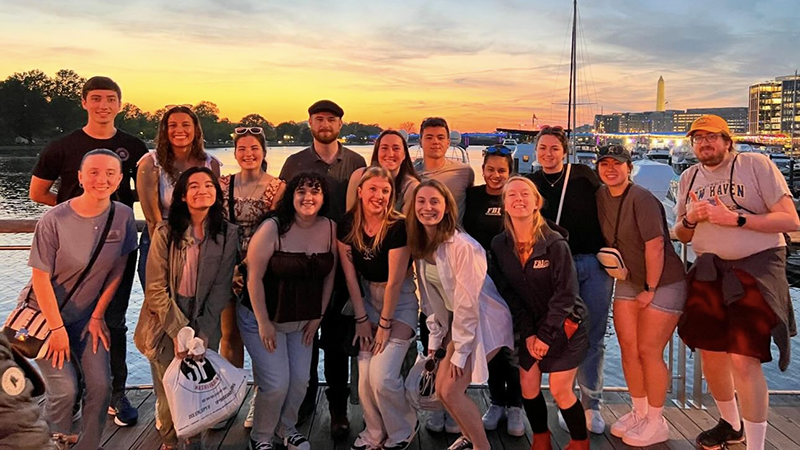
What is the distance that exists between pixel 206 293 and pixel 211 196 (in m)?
0.55

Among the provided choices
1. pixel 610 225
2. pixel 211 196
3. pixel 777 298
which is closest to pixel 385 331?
pixel 211 196

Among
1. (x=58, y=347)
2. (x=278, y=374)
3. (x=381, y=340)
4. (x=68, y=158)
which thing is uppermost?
(x=68, y=158)

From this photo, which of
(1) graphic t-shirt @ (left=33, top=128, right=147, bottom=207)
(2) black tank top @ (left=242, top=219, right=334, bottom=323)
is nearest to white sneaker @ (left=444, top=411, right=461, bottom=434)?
(2) black tank top @ (left=242, top=219, right=334, bottom=323)

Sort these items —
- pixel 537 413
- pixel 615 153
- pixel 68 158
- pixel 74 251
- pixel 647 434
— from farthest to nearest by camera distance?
pixel 68 158, pixel 647 434, pixel 615 153, pixel 537 413, pixel 74 251

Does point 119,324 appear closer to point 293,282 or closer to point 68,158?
point 68,158

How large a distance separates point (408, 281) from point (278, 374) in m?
0.93

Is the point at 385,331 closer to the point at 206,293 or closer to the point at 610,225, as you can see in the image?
the point at 206,293

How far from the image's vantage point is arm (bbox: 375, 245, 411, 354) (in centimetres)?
316

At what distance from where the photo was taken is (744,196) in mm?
3047

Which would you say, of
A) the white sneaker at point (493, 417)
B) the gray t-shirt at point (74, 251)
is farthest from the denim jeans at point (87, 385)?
the white sneaker at point (493, 417)

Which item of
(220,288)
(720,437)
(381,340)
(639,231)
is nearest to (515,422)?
(381,340)

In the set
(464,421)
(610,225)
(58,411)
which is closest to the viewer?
(58,411)

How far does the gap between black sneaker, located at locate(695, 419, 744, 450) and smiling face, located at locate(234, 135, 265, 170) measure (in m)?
3.21

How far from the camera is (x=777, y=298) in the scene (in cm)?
299
